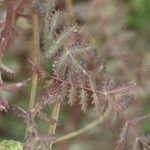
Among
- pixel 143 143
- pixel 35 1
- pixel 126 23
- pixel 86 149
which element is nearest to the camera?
pixel 143 143

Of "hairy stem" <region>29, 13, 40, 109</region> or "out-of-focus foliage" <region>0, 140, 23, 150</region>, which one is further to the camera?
"hairy stem" <region>29, 13, 40, 109</region>

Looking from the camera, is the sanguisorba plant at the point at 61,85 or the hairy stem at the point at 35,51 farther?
the hairy stem at the point at 35,51

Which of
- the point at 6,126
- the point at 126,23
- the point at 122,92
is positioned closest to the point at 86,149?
the point at 6,126

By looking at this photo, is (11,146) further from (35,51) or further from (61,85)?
(35,51)

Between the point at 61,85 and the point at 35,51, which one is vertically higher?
the point at 35,51

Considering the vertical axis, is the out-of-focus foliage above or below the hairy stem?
below

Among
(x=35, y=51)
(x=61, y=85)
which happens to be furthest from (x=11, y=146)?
(x=35, y=51)

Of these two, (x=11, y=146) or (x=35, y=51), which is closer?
(x=11, y=146)

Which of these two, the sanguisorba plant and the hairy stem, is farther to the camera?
the hairy stem

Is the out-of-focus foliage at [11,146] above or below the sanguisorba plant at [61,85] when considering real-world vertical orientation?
below

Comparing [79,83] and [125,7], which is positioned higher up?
[125,7]

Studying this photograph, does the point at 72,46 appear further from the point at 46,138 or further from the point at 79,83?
the point at 46,138
